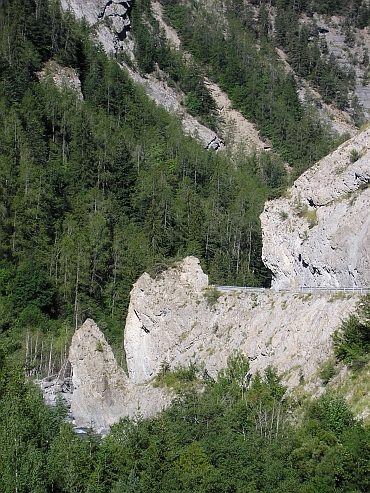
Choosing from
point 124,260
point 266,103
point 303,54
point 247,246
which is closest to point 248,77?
point 266,103

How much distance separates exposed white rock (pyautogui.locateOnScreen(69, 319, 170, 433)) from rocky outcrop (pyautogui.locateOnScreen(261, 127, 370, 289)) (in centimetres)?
1193

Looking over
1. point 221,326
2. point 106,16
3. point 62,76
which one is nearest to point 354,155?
point 221,326

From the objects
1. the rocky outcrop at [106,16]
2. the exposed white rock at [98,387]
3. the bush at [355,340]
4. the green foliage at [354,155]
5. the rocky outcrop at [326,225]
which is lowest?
the exposed white rock at [98,387]

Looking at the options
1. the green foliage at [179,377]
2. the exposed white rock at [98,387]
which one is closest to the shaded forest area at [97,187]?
the exposed white rock at [98,387]

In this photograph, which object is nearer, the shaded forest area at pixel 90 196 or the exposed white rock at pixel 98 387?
the exposed white rock at pixel 98 387

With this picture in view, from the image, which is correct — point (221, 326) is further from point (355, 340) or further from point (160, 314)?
point (355, 340)

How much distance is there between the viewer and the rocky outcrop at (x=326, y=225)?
Answer: 43072 millimetres

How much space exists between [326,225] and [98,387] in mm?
18040

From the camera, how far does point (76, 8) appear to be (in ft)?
427

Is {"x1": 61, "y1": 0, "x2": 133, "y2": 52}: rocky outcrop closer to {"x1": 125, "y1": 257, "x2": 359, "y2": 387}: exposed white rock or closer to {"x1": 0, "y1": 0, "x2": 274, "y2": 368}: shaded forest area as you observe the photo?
{"x1": 0, "y1": 0, "x2": 274, "y2": 368}: shaded forest area

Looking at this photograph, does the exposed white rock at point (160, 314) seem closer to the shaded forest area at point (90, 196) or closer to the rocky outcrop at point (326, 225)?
the rocky outcrop at point (326, 225)

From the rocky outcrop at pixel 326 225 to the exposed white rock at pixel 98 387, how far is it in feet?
39.1

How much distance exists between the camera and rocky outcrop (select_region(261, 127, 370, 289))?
141 feet

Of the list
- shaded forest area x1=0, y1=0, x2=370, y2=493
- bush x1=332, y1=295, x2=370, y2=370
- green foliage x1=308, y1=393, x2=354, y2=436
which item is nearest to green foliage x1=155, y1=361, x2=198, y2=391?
shaded forest area x1=0, y1=0, x2=370, y2=493
